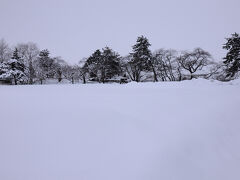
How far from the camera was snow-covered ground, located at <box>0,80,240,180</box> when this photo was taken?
1765 millimetres

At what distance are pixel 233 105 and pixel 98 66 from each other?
20.8m

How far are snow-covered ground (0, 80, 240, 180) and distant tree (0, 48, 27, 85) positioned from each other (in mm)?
18035

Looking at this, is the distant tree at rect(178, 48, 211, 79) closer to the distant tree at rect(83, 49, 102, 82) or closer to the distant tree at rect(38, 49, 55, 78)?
the distant tree at rect(83, 49, 102, 82)

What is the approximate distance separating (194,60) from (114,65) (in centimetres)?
1414

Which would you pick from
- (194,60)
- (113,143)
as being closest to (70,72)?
(194,60)

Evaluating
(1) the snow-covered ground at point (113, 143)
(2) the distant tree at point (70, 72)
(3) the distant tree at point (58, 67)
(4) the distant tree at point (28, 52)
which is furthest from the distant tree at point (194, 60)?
(4) the distant tree at point (28, 52)

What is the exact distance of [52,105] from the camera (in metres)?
3.34

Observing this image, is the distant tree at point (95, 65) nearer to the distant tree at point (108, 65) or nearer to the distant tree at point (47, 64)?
the distant tree at point (108, 65)

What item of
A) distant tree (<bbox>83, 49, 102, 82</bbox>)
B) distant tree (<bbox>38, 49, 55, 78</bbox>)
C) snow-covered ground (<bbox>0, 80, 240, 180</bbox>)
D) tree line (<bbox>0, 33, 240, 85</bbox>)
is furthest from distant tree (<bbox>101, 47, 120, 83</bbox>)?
snow-covered ground (<bbox>0, 80, 240, 180</bbox>)

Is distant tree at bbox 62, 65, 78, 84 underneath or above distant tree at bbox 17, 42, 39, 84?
underneath

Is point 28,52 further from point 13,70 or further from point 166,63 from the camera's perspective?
point 166,63

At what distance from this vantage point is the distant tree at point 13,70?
17438mm

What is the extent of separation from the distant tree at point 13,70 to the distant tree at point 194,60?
25483mm

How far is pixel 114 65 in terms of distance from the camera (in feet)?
79.0
